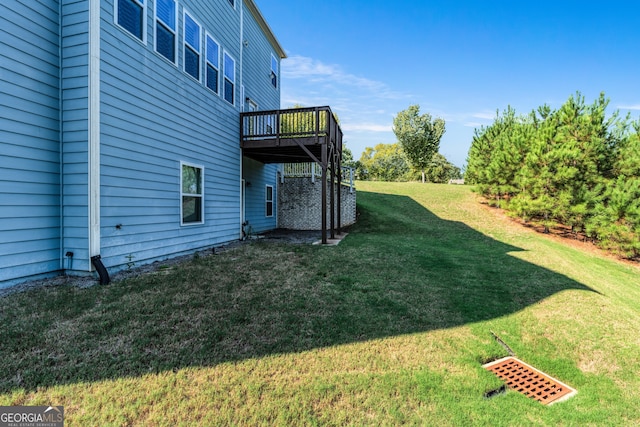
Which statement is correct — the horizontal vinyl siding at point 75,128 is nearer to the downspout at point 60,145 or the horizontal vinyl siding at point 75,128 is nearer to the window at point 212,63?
the downspout at point 60,145

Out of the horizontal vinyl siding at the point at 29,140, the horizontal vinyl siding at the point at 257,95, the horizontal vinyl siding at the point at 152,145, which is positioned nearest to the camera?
the horizontal vinyl siding at the point at 29,140

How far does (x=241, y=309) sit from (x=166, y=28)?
554 centimetres

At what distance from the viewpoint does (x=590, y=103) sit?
405 inches

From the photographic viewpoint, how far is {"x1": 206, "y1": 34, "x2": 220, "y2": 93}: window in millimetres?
6922

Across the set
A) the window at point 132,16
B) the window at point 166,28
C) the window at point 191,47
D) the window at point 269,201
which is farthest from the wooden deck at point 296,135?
the window at point 132,16

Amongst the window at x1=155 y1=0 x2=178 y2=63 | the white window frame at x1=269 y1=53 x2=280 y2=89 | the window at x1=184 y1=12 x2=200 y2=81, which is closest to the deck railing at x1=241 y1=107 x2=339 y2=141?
the window at x1=184 y1=12 x2=200 y2=81

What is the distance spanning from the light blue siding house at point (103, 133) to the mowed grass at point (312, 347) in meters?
0.79

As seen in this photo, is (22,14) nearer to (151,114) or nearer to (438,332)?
(151,114)

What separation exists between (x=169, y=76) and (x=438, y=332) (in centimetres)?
630

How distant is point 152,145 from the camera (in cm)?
521

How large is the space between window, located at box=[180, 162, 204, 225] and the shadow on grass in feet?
3.53

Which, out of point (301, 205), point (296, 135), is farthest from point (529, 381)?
point (301, 205)

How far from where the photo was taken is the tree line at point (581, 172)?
934 centimetres

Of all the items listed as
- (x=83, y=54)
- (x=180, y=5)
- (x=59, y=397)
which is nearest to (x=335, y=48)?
(x=180, y=5)
